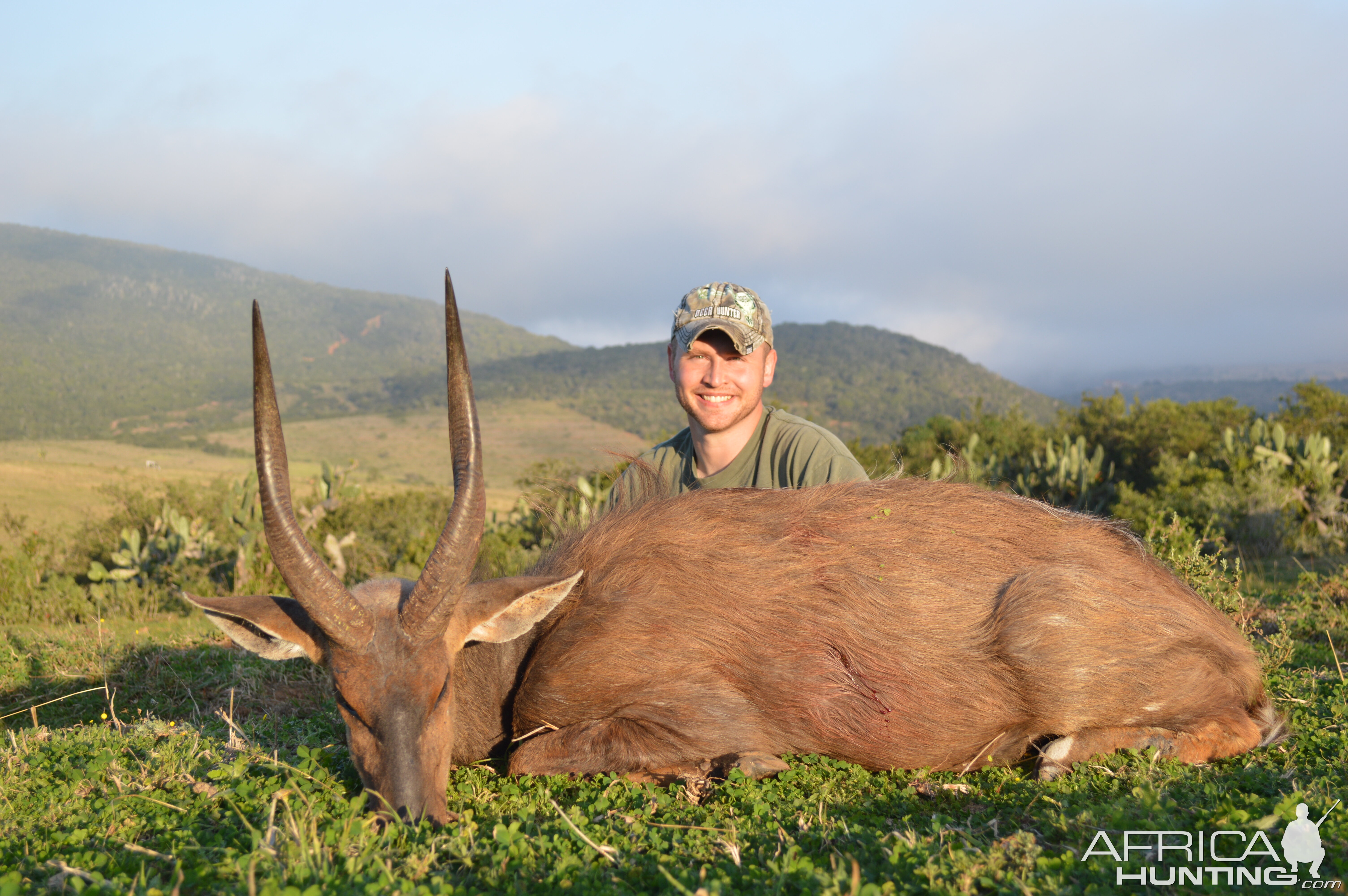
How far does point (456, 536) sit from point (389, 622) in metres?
0.51

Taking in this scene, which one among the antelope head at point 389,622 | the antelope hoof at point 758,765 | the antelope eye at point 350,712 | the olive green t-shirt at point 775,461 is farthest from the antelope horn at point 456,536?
the olive green t-shirt at point 775,461

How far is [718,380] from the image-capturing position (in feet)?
19.5

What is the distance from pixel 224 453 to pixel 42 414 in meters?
58.1

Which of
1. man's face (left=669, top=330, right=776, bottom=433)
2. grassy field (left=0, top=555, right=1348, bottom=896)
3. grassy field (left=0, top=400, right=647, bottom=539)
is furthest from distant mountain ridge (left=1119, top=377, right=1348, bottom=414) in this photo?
grassy field (left=0, top=555, right=1348, bottom=896)

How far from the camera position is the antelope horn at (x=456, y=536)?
3295mm

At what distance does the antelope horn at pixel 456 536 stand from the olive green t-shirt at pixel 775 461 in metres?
2.10

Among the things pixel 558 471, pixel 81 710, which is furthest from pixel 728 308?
pixel 558 471

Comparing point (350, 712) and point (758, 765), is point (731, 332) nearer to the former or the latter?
point (758, 765)

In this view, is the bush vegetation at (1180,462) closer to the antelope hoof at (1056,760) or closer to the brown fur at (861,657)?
the brown fur at (861,657)

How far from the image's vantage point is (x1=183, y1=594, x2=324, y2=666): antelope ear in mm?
3482

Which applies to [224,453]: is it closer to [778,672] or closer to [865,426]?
[865,426]

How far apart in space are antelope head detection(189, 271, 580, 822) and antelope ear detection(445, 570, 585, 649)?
0.06m

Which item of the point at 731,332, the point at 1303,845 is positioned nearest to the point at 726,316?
the point at 731,332

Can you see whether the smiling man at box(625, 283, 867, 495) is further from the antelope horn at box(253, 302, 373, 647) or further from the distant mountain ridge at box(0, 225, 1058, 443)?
the distant mountain ridge at box(0, 225, 1058, 443)
